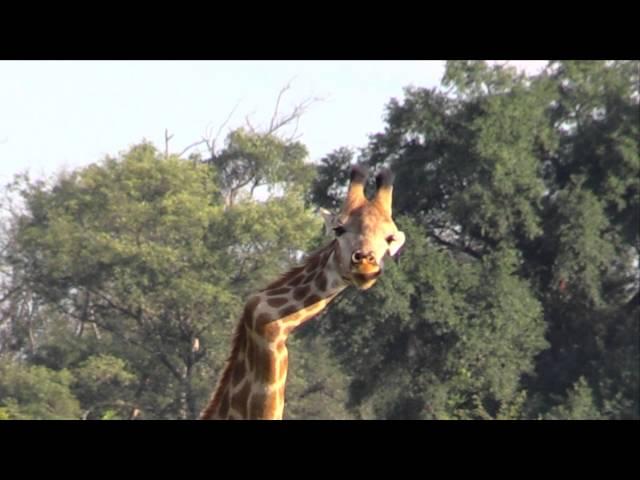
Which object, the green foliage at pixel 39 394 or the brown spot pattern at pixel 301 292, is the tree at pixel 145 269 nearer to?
the green foliage at pixel 39 394

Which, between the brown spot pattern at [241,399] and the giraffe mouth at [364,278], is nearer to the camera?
the giraffe mouth at [364,278]

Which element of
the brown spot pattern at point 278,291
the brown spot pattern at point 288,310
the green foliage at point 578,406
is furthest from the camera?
the green foliage at point 578,406

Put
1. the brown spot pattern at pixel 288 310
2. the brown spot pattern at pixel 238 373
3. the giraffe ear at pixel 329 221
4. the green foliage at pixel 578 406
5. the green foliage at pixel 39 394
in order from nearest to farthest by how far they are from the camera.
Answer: the giraffe ear at pixel 329 221 → the brown spot pattern at pixel 288 310 → the brown spot pattern at pixel 238 373 → the green foliage at pixel 578 406 → the green foliage at pixel 39 394

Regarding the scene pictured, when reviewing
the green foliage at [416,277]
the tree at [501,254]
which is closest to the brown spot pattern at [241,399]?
the green foliage at [416,277]

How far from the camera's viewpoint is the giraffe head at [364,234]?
7520 millimetres

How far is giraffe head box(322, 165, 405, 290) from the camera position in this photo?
7.52 metres

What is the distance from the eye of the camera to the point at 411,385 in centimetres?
3641

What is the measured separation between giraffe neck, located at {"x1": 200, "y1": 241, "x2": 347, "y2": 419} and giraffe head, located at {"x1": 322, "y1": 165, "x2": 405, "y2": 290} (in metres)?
0.23

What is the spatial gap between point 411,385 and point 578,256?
4774 mm

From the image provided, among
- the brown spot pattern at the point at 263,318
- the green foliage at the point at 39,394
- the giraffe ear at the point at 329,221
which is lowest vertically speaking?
the brown spot pattern at the point at 263,318

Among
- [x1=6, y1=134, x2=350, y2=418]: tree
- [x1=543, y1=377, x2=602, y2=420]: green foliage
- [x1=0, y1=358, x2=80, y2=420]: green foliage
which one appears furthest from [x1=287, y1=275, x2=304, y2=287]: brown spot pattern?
[x1=6, y1=134, x2=350, y2=418]: tree

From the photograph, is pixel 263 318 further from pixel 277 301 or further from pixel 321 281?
pixel 321 281

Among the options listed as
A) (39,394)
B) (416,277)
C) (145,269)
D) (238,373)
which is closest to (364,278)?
(238,373)
